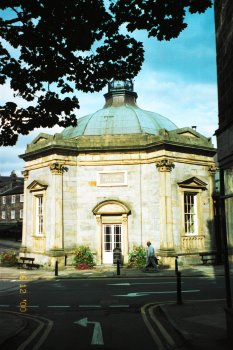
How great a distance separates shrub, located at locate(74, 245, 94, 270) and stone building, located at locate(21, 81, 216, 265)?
0.62 meters

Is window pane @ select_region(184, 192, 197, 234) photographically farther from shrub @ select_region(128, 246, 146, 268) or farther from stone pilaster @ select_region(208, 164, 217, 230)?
shrub @ select_region(128, 246, 146, 268)

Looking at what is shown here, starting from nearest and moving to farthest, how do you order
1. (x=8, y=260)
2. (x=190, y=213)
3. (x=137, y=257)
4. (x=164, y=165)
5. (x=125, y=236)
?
1. (x=137, y=257)
2. (x=164, y=165)
3. (x=125, y=236)
4. (x=190, y=213)
5. (x=8, y=260)

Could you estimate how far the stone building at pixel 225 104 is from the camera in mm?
8209

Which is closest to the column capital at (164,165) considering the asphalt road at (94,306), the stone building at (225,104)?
the asphalt road at (94,306)

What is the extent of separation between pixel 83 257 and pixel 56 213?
10.4ft

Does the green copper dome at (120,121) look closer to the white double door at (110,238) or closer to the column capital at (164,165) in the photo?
the column capital at (164,165)

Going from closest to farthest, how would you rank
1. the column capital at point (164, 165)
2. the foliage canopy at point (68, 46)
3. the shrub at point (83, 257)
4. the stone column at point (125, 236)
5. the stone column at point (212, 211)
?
the foliage canopy at point (68, 46)
the shrub at point (83, 257)
the column capital at point (164, 165)
the stone column at point (125, 236)
the stone column at point (212, 211)

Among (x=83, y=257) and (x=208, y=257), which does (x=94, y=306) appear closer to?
(x=83, y=257)

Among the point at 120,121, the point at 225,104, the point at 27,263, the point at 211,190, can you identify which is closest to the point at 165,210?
the point at 211,190

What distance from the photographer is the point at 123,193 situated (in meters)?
24.4

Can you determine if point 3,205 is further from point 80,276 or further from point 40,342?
point 40,342

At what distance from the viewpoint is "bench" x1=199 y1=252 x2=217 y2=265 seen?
78.7 ft

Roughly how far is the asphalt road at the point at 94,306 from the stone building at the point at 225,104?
3393 millimetres

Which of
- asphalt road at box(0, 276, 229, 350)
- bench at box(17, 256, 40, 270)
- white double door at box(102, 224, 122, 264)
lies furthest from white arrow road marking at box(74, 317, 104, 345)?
bench at box(17, 256, 40, 270)
